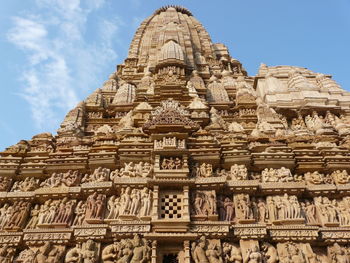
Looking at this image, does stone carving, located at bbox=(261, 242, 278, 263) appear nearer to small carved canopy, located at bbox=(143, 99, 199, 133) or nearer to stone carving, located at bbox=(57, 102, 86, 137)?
small carved canopy, located at bbox=(143, 99, 199, 133)

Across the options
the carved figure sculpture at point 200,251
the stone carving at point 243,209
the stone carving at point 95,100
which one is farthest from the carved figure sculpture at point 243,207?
the stone carving at point 95,100

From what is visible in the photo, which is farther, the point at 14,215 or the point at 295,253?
the point at 14,215

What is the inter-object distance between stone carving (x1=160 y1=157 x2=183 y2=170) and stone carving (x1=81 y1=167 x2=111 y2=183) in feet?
5.81

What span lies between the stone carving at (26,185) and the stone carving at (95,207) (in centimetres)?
206

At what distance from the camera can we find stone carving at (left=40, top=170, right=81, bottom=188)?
10848 millimetres

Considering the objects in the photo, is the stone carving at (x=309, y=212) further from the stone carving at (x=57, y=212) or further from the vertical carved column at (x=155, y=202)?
the stone carving at (x=57, y=212)

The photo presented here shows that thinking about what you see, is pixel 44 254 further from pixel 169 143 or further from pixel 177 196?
pixel 169 143

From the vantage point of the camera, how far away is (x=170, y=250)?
9016 millimetres

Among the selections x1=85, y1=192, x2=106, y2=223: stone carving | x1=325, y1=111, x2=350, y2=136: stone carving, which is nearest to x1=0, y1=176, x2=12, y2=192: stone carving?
x1=85, y1=192, x2=106, y2=223: stone carving

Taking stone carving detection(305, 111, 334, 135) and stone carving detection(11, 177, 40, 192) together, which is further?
stone carving detection(305, 111, 334, 135)

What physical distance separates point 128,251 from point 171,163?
9.62 feet

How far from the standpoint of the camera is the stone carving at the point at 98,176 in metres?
10.8

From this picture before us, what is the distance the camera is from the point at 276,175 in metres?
10.8

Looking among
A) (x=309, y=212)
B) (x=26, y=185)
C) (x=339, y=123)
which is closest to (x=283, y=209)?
(x=309, y=212)
